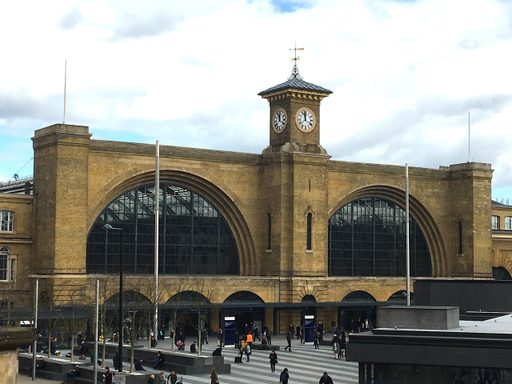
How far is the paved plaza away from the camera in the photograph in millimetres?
38594

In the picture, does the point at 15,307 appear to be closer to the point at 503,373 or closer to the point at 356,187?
the point at 356,187

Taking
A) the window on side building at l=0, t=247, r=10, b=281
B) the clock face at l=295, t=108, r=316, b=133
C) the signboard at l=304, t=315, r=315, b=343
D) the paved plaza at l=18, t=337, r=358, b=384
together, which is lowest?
the paved plaza at l=18, t=337, r=358, b=384

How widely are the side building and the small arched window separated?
0.28ft

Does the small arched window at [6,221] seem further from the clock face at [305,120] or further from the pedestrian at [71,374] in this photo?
the clock face at [305,120]

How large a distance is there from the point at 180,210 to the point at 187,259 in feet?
10.9

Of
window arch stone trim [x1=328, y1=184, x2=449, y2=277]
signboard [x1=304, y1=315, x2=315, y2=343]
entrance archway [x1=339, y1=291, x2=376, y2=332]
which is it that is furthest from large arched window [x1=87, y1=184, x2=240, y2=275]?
window arch stone trim [x1=328, y1=184, x2=449, y2=277]

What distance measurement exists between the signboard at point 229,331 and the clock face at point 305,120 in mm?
17318

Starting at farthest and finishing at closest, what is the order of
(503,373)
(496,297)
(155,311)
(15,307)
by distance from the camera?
(15,307) < (155,311) < (496,297) < (503,373)

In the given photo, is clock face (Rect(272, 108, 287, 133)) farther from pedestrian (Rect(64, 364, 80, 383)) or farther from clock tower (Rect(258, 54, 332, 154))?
pedestrian (Rect(64, 364, 80, 383))

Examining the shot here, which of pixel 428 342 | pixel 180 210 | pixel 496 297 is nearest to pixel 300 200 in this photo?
pixel 180 210

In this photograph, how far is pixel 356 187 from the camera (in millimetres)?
67562

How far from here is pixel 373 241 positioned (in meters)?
69.6

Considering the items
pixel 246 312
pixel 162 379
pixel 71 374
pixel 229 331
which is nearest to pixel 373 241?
pixel 246 312

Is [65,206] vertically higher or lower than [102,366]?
higher
